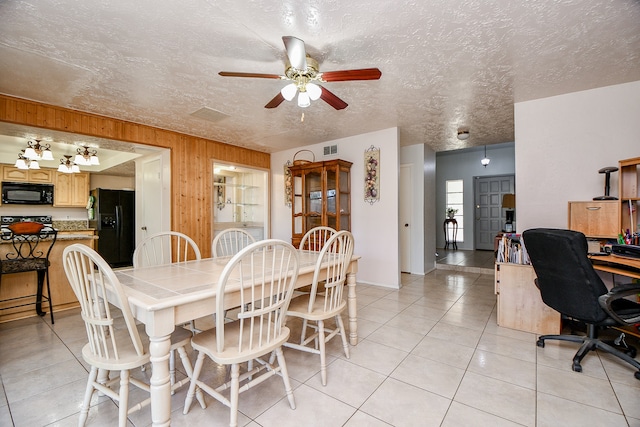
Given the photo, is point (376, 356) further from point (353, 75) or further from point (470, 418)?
point (353, 75)

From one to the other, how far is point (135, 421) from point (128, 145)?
11.3 feet

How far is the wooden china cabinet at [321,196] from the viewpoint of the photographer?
14.2ft

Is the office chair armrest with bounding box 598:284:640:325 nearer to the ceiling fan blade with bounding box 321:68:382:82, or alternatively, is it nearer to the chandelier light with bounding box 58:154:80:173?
the ceiling fan blade with bounding box 321:68:382:82

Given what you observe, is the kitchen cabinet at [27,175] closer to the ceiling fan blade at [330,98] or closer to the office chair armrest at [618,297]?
the ceiling fan blade at [330,98]

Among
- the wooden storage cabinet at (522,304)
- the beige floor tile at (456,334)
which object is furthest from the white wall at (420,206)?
the beige floor tile at (456,334)

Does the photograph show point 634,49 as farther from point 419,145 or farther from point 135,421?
point 135,421

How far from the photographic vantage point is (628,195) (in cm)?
241

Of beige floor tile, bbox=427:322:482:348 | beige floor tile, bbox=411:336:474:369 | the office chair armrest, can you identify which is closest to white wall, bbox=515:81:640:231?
the office chair armrest

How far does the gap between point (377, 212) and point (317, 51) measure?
8.70 ft

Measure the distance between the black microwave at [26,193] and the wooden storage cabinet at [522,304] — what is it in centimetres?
758

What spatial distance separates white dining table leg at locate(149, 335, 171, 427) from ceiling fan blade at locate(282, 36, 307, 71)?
1.75 m

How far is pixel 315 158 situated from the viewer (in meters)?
4.95

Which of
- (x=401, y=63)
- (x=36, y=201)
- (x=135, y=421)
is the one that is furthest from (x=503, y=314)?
(x=36, y=201)

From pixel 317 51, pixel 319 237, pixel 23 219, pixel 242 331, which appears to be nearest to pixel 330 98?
pixel 317 51
